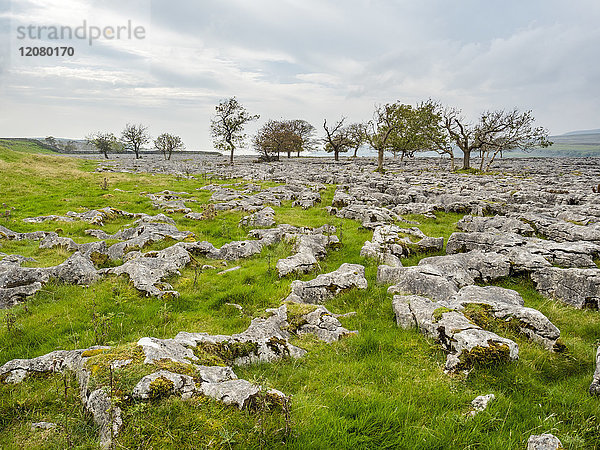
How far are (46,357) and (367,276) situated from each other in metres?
9.22

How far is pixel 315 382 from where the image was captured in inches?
227

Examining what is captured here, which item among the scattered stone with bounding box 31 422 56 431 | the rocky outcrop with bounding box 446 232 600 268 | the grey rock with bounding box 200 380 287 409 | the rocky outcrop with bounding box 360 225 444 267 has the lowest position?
the scattered stone with bounding box 31 422 56 431

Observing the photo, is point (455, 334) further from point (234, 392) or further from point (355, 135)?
point (355, 135)

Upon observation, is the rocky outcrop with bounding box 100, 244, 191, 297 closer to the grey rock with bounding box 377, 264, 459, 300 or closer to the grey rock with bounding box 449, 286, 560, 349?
the grey rock with bounding box 377, 264, 459, 300

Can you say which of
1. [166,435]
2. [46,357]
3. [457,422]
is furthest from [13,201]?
[457,422]

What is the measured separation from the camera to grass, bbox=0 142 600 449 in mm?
4109

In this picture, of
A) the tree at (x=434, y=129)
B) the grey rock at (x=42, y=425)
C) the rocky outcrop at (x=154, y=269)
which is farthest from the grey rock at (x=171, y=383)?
the tree at (x=434, y=129)

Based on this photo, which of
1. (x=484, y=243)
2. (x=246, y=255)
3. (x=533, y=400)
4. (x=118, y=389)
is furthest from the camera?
(x=246, y=255)

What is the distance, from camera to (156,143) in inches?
4045

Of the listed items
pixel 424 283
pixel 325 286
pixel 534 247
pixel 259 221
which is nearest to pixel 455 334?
pixel 424 283

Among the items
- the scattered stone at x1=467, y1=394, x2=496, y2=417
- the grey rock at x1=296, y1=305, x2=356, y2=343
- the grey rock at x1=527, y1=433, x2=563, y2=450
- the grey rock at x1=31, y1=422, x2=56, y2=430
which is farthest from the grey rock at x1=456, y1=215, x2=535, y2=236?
the grey rock at x1=31, y1=422, x2=56, y2=430

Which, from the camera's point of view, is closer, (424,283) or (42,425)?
(42,425)

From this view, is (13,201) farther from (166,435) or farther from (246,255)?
(166,435)

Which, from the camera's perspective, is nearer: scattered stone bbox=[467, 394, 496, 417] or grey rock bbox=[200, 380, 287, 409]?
grey rock bbox=[200, 380, 287, 409]
